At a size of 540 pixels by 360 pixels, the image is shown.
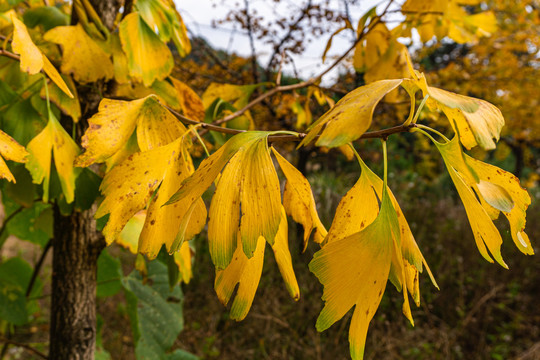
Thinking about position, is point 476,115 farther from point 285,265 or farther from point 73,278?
point 73,278

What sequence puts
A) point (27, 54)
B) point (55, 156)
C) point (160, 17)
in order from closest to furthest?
point (27, 54)
point (55, 156)
point (160, 17)

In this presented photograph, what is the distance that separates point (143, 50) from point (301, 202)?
0.33 m

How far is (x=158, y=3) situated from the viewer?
1.85 ft

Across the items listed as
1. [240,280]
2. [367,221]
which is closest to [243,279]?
[240,280]

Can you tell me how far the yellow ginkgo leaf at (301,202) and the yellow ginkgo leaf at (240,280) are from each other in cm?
7

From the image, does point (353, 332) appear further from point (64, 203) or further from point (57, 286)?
point (57, 286)

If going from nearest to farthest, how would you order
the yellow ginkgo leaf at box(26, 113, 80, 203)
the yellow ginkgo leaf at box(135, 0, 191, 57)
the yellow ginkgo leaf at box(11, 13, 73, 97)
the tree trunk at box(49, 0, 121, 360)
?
the yellow ginkgo leaf at box(11, 13, 73, 97), the yellow ginkgo leaf at box(26, 113, 80, 203), the yellow ginkgo leaf at box(135, 0, 191, 57), the tree trunk at box(49, 0, 121, 360)

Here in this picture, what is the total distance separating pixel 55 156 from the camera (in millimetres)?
450

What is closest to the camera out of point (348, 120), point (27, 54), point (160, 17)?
point (348, 120)

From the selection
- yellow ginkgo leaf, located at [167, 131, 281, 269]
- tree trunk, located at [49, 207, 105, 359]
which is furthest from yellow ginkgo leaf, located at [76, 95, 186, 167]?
tree trunk, located at [49, 207, 105, 359]

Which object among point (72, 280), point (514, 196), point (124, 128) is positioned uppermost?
point (124, 128)

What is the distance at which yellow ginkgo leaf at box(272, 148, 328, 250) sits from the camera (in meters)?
0.35

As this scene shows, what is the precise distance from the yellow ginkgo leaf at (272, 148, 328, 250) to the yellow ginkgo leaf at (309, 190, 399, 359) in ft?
0.27

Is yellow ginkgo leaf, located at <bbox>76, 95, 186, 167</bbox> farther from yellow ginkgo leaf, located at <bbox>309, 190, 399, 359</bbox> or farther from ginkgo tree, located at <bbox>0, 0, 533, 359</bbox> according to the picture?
yellow ginkgo leaf, located at <bbox>309, 190, 399, 359</bbox>
